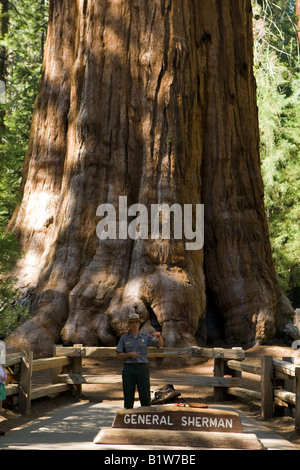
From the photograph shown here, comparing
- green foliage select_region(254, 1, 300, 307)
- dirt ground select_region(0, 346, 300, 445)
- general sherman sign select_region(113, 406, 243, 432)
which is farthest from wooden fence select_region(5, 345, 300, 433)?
green foliage select_region(254, 1, 300, 307)

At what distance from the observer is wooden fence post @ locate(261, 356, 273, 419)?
33.8 feet

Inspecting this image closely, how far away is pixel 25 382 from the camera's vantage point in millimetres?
10102

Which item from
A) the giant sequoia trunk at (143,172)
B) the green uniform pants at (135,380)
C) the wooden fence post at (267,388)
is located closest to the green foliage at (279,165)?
the giant sequoia trunk at (143,172)

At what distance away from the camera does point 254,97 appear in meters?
18.7

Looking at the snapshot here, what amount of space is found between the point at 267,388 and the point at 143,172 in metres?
6.63

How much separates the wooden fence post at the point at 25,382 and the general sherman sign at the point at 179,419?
2424mm

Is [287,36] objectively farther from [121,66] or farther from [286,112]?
[121,66]

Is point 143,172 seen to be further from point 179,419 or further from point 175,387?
point 179,419

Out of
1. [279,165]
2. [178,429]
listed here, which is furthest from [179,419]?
[279,165]

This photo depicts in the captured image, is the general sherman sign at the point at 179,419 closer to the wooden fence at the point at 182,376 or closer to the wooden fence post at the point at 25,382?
the wooden fence at the point at 182,376

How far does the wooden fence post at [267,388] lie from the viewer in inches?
405

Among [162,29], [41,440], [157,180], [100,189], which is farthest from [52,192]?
[41,440]

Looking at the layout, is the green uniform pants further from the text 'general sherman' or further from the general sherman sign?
the text 'general sherman'

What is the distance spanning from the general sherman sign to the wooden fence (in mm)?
1788
